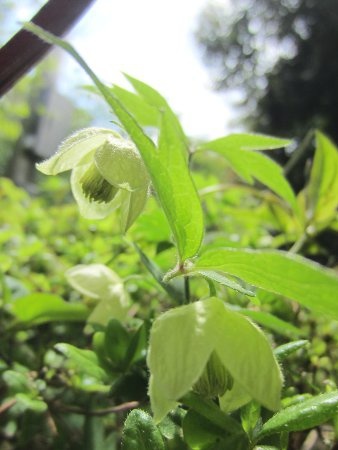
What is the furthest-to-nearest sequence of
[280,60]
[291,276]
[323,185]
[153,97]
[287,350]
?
[280,60] → [323,185] → [153,97] → [287,350] → [291,276]

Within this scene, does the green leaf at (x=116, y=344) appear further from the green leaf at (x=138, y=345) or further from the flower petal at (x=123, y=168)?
the flower petal at (x=123, y=168)

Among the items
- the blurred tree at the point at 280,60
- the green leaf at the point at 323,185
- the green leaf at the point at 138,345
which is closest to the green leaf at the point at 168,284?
the green leaf at the point at 138,345

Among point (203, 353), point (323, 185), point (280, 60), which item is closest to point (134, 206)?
point (203, 353)

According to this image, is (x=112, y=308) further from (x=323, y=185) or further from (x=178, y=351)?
(x=323, y=185)

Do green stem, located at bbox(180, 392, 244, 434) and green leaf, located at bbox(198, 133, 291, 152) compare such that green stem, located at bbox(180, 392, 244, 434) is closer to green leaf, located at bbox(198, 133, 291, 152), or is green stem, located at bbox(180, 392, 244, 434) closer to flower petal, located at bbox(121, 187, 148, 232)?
flower petal, located at bbox(121, 187, 148, 232)

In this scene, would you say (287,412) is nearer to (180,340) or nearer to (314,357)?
(180,340)

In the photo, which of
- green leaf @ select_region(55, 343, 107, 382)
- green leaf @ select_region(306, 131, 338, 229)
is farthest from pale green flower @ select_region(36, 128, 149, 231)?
green leaf @ select_region(306, 131, 338, 229)
